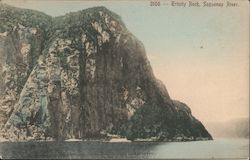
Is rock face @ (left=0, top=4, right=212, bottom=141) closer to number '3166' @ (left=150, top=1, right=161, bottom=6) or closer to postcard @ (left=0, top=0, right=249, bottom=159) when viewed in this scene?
postcard @ (left=0, top=0, right=249, bottom=159)

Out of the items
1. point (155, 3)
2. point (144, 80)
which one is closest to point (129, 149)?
point (144, 80)

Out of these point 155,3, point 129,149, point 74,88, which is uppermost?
point 155,3

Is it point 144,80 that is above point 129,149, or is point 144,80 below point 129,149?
above

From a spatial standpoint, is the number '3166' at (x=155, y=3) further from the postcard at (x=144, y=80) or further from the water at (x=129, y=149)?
the water at (x=129, y=149)

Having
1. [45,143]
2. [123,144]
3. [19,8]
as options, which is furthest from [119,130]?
[19,8]

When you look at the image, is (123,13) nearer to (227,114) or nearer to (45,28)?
(45,28)

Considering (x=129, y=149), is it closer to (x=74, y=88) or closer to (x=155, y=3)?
(x=74, y=88)

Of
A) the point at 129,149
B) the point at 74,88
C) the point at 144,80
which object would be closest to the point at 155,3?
the point at 144,80

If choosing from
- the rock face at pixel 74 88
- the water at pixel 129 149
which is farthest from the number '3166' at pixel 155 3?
the water at pixel 129 149
